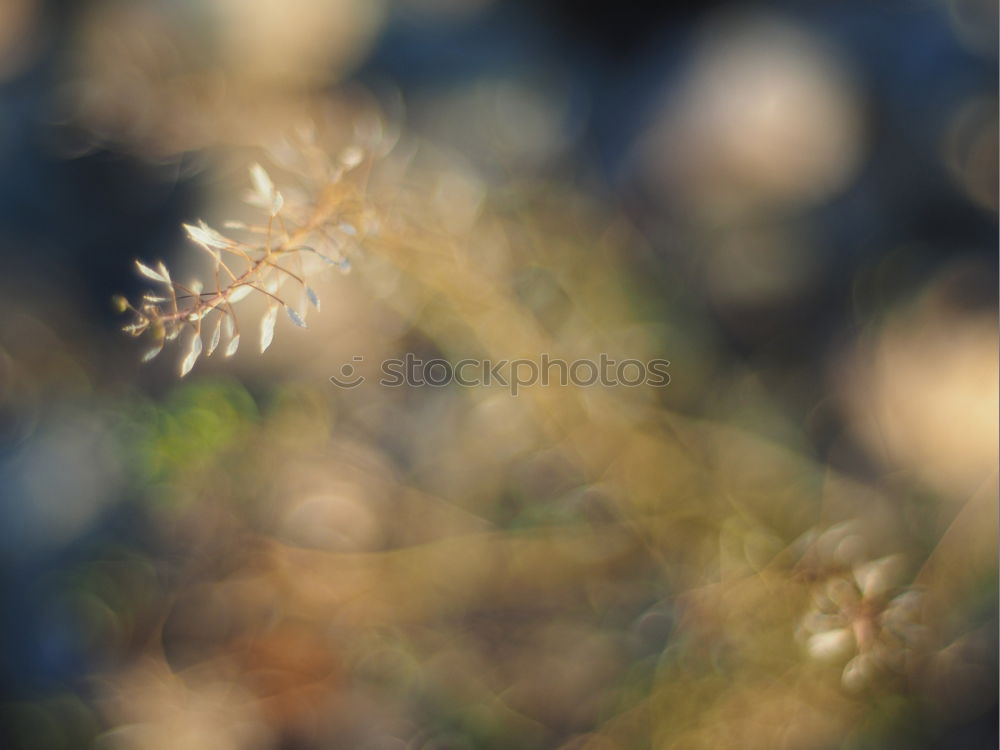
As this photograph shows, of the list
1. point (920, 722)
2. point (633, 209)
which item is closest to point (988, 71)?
point (633, 209)

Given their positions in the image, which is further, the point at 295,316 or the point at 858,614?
the point at 858,614

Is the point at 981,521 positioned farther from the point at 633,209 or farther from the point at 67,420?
the point at 67,420

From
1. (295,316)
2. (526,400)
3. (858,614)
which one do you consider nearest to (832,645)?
(858,614)

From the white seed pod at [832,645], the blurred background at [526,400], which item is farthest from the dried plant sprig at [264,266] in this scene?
the white seed pod at [832,645]

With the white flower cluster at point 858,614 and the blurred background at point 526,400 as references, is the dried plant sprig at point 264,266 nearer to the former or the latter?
the blurred background at point 526,400

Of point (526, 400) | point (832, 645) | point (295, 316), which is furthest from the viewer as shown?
point (526, 400)

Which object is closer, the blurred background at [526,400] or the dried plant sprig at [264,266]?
the dried plant sprig at [264,266]

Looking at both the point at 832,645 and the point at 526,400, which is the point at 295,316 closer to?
the point at 526,400
